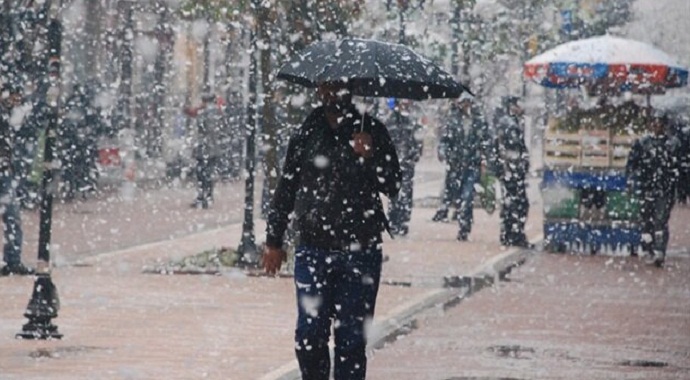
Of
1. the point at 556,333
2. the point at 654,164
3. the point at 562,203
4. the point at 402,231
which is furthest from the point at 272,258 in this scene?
the point at 402,231

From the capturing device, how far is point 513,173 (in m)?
23.2

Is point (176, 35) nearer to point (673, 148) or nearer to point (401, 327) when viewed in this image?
point (673, 148)

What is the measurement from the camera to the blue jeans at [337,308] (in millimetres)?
8500

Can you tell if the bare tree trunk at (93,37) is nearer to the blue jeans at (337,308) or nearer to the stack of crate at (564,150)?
the stack of crate at (564,150)

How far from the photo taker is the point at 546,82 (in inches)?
965

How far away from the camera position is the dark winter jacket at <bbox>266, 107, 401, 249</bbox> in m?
8.52

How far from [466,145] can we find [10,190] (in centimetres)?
927

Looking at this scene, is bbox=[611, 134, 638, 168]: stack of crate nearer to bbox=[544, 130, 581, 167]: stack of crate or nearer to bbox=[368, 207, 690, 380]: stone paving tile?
bbox=[544, 130, 581, 167]: stack of crate

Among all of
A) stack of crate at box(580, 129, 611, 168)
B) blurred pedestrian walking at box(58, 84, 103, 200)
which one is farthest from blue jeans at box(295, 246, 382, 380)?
blurred pedestrian walking at box(58, 84, 103, 200)

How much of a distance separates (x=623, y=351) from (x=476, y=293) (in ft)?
14.0

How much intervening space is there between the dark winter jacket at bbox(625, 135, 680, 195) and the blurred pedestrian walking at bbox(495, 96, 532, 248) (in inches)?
99.2

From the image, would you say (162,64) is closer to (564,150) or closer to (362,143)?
(564,150)

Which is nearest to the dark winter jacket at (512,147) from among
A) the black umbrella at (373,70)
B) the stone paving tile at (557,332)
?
the stone paving tile at (557,332)

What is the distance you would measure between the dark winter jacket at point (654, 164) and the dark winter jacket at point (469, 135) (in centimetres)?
421
